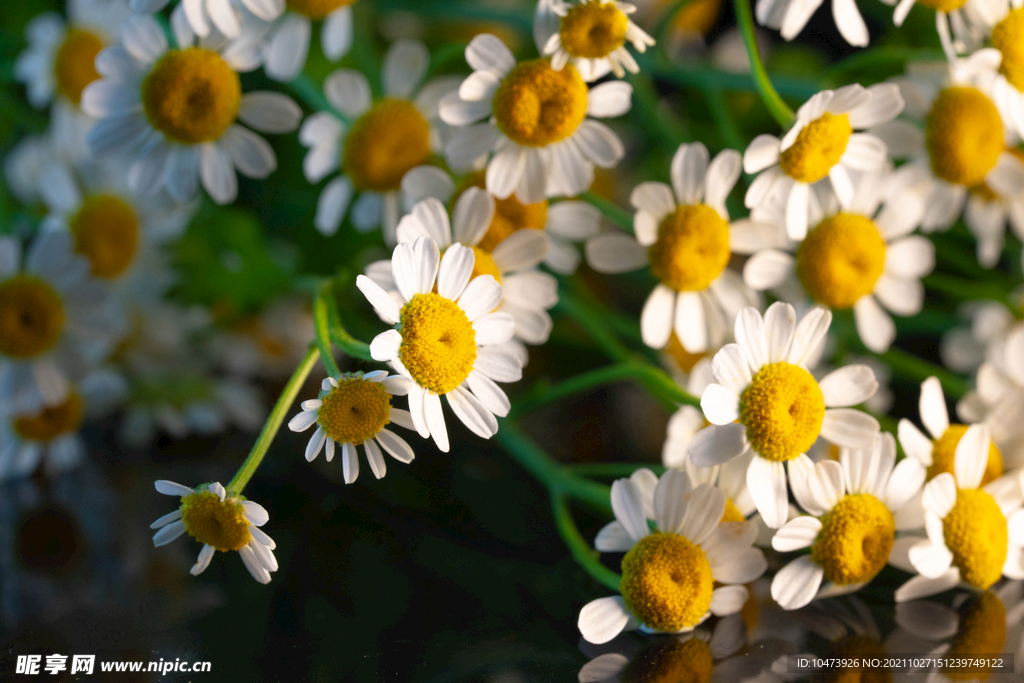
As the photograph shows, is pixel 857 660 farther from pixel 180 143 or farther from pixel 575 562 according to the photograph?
pixel 180 143

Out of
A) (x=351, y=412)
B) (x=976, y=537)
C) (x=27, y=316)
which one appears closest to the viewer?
(x=351, y=412)

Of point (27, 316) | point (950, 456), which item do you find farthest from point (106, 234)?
point (950, 456)

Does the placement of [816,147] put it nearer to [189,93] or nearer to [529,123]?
[529,123]

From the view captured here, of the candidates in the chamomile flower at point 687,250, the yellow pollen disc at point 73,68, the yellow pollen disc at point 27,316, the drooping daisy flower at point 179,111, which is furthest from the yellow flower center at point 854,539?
the yellow pollen disc at point 73,68

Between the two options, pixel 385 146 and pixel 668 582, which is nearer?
pixel 668 582

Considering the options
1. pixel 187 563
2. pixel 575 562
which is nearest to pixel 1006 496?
pixel 575 562

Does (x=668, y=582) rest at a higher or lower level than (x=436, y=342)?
lower

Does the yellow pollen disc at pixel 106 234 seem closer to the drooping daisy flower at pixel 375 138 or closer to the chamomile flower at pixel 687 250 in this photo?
the drooping daisy flower at pixel 375 138
